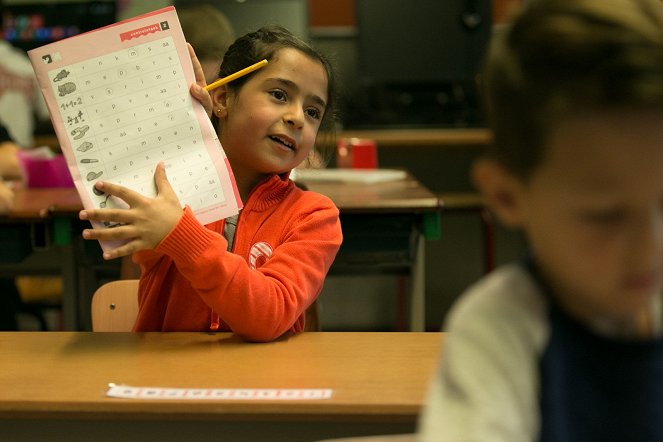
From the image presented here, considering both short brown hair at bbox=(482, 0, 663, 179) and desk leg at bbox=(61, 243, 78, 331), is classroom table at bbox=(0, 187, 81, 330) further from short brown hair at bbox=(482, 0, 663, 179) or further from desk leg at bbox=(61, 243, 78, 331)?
short brown hair at bbox=(482, 0, 663, 179)

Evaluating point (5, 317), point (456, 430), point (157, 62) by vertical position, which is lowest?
point (5, 317)

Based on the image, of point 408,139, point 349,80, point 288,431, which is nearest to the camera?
point 288,431

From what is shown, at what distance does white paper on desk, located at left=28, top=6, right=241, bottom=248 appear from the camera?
1.37 metres

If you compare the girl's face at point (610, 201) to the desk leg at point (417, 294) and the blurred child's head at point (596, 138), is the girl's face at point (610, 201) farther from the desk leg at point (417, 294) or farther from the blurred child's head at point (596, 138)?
the desk leg at point (417, 294)

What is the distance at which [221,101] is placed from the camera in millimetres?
1689

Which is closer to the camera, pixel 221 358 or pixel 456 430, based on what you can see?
pixel 456 430

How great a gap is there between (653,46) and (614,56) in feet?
0.11

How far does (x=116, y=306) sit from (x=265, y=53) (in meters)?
0.55

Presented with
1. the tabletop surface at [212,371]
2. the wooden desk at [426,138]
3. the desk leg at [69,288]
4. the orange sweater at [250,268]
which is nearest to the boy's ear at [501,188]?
the tabletop surface at [212,371]

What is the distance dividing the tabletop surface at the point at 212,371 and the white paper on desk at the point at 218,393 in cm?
1

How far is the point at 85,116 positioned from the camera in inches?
54.2

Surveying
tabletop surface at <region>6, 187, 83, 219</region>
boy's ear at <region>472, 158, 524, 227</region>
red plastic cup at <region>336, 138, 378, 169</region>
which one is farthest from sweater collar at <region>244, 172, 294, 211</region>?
red plastic cup at <region>336, 138, 378, 169</region>

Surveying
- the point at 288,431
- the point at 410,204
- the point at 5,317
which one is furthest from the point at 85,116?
the point at 5,317

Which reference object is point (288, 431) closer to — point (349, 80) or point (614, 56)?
point (614, 56)
